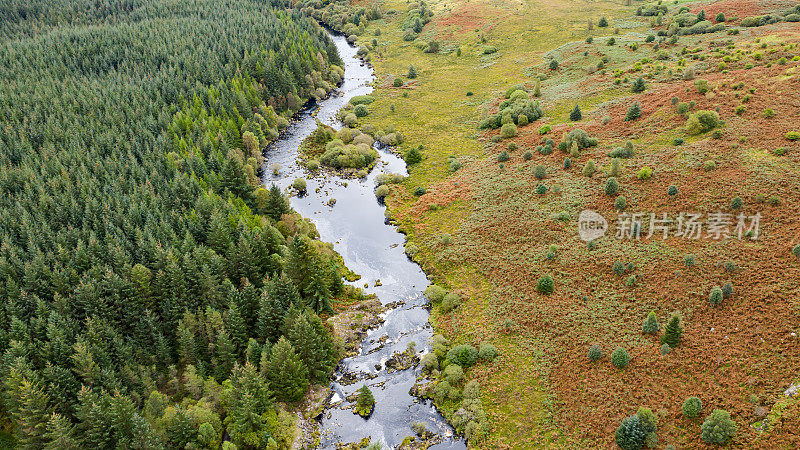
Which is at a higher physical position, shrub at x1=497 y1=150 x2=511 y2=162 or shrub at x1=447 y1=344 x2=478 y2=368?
shrub at x1=497 y1=150 x2=511 y2=162

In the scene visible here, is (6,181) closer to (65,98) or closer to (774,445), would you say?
(65,98)

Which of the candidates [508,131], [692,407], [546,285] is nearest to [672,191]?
[546,285]

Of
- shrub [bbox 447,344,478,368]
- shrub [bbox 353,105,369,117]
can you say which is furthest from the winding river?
shrub [bbox 353,105,369,117]

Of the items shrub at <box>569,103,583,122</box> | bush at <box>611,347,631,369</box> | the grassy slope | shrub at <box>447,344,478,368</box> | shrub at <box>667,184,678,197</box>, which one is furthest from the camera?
shrub at <box>569,103,583,122</box>

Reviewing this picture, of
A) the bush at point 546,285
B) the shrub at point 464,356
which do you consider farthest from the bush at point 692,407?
the shrub at point 464,356

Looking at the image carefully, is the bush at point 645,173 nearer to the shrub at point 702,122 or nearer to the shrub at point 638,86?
the shrub at point 702,122

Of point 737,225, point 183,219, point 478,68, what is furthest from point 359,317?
point 478,68

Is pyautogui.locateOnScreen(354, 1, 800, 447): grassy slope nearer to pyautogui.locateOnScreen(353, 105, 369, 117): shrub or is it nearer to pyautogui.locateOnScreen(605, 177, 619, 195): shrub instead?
pyautogui.locateOnScreen(605, 177, 619, 195): shrub
